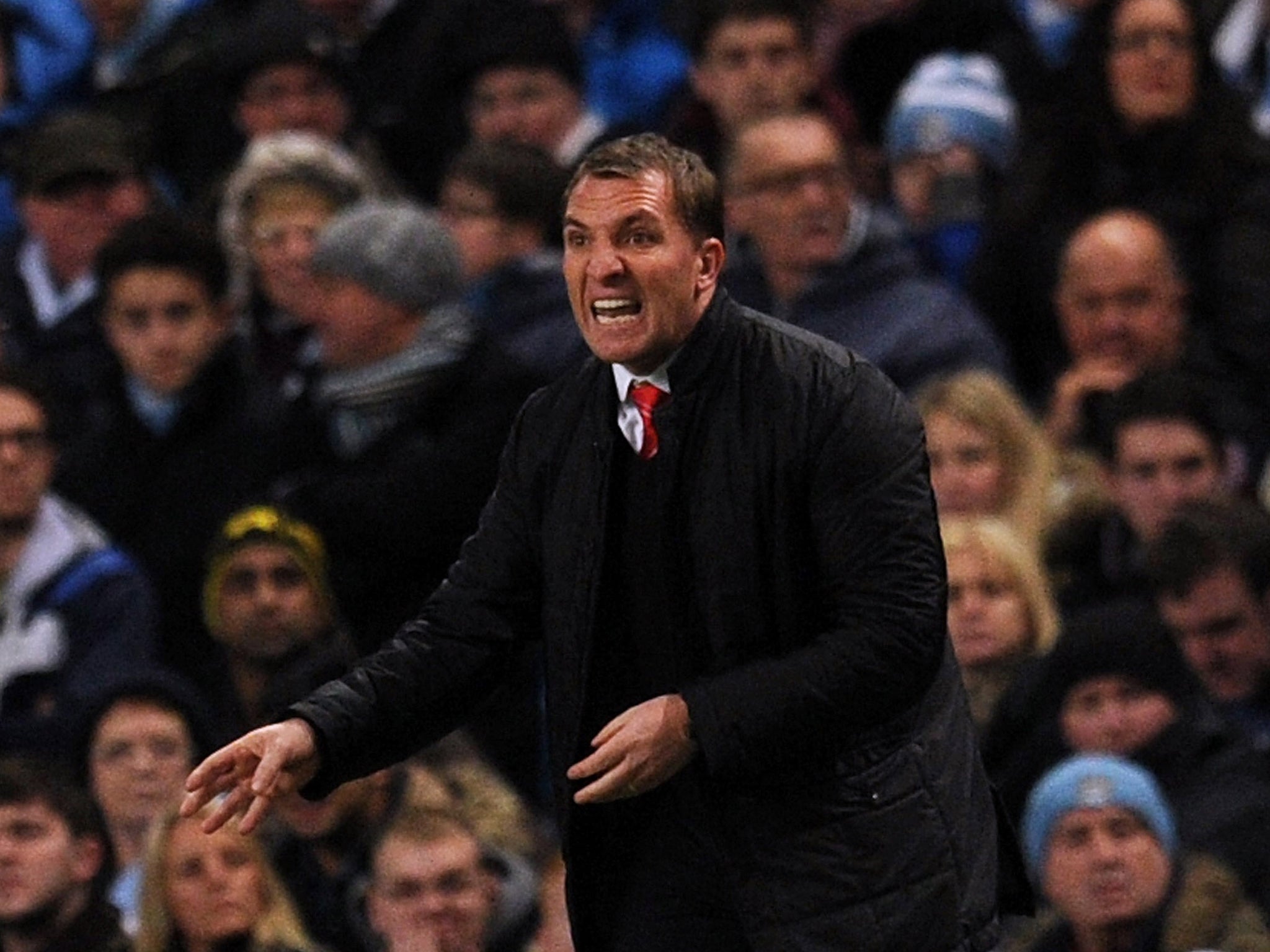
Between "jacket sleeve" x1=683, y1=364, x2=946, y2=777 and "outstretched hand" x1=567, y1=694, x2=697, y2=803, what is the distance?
0.03 metres

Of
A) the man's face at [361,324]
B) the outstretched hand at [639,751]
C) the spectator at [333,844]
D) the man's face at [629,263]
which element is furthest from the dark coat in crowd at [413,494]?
the outstretched hand at [639,751]

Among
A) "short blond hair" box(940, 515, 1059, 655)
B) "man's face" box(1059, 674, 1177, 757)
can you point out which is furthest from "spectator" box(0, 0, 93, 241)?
"man's face" box(1059, 674, 1177, 757)

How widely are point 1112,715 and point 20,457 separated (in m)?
2.69

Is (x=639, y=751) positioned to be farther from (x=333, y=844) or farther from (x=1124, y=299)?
(x=1124, y=299)

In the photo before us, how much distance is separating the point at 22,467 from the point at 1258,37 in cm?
356

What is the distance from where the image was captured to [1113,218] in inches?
373

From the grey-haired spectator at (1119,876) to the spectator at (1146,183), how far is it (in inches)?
77.2

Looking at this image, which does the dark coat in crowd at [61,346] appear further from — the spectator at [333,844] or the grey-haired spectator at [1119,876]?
the grey-haired spectator at [1119,876]

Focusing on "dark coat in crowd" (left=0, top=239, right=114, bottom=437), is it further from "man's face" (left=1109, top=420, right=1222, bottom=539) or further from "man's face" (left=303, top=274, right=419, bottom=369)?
"man's face" (left=1109, top=420, right=1222, bottom=539)

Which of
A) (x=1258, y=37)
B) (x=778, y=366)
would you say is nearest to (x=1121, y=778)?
(x=778, y=366)

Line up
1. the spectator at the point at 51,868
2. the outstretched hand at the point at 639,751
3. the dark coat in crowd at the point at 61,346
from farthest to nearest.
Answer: the dark coat in crowd at the point at 61,346 → the spectator at the point at 51,868 → the outstretched hand at the point at 639,751

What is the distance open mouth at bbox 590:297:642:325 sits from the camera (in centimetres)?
551

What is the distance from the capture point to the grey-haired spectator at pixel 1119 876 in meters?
7.59

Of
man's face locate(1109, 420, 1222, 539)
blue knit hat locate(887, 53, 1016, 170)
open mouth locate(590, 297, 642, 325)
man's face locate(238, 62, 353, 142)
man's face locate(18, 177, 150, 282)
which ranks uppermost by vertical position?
man's face locate(238, 62, 353, 142)
